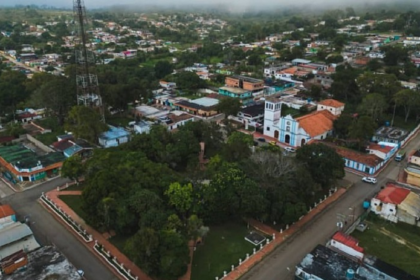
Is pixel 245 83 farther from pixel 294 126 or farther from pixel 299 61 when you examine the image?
pixel 299 61

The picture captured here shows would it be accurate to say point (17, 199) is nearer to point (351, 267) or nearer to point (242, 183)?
point (242, 183)

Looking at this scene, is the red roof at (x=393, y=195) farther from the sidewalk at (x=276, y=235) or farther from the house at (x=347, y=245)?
the house at (x=347, y=245)

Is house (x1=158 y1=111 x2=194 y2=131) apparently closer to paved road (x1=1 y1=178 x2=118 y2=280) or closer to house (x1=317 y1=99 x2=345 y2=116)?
paved road (x1=1 y1=178 x2=118 y2=280)

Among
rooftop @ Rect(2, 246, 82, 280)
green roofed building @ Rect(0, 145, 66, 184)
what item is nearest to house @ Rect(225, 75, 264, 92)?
green roofed building @ Rect(0, 145, 66, 184)

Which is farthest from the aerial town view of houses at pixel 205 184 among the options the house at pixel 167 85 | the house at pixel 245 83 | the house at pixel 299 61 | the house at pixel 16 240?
the house at pixel 299 61

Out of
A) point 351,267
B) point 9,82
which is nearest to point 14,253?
point 351,267

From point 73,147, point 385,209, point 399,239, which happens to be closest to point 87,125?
point 73,147

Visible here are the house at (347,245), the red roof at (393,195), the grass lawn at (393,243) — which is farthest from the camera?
the red roof at (393,195)

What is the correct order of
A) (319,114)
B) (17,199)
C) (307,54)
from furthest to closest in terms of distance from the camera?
(307,54)
(319,114)
(17,199)
